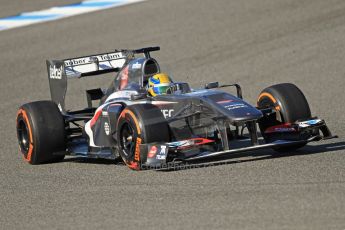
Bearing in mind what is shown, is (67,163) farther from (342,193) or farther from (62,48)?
(62,48)

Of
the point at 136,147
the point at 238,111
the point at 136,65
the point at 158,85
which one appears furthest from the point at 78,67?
the point at 238,111

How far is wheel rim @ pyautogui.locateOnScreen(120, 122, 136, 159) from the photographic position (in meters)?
10.6

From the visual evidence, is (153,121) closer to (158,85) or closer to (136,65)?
(158,85)

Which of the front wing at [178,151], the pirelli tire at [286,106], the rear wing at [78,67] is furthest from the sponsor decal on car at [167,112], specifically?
the rear wing at [78,67]

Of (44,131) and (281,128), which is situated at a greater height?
(44,131)

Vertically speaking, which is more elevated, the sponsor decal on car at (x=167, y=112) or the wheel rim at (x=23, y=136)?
the sponsor decal on car at (x=167, y=112)

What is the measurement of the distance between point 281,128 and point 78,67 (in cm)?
320

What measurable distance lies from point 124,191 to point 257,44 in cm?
1067

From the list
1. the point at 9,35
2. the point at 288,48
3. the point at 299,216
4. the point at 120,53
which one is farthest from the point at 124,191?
the point at 9,35

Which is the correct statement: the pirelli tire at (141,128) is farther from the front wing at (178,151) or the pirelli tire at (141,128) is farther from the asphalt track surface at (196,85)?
the asphalt track surface at (196,85)

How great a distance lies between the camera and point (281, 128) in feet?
35.0

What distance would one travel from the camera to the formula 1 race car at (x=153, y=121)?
10.2 metres

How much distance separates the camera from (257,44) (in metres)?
19.5

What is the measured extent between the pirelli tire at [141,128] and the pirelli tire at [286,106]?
1.41 m
